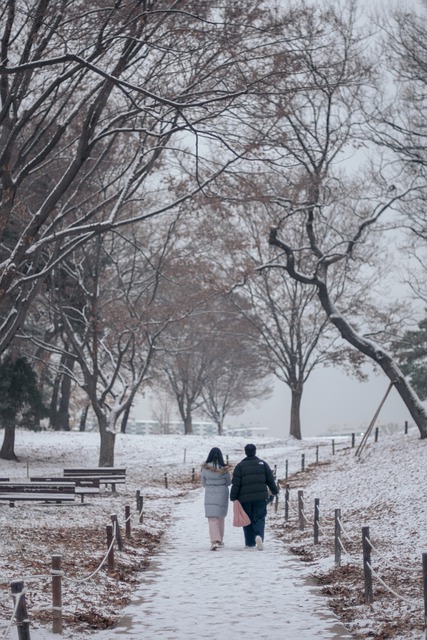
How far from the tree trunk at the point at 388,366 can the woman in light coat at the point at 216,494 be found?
1537cm

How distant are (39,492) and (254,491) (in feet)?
25.9

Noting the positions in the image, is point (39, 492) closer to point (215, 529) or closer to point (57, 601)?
point (215, 529)

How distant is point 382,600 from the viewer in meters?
10.7

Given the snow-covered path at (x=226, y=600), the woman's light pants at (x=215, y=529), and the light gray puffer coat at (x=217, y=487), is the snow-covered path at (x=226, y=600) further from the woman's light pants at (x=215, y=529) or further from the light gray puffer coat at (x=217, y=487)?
the light gray puffer coat at (x=217, y=487)

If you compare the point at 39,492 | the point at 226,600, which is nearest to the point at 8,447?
the point at 39,492

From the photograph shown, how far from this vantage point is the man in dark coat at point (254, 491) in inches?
635

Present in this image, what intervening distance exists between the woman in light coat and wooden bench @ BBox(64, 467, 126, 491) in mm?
9415

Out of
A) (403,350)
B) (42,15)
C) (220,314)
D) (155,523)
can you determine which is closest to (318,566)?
(155,523)

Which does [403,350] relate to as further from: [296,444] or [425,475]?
[425,475]

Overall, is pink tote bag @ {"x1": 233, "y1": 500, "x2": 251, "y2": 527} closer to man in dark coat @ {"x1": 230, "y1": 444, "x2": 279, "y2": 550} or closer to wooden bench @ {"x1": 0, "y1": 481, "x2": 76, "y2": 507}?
man in dark coat @ {"x1": 230, "y1": 444, "x2": 279, "y2": 550}

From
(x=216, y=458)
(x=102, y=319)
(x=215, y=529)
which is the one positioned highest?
(x=102, y=319)

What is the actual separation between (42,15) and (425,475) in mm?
13634

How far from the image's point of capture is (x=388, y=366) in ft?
105

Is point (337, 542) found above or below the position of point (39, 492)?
below
